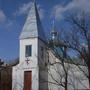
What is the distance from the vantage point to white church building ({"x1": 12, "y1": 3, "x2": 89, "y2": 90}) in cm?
3725

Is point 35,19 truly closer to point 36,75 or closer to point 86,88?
point 36,75

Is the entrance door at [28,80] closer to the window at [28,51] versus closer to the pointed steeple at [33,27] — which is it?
the window at [28,51]

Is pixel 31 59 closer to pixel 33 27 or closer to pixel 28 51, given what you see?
pixel 28 51

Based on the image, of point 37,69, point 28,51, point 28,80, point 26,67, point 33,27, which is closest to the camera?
point 37,69

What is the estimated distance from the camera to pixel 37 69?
37250mm

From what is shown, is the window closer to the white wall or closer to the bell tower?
the bell tower

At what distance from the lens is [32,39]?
3859cm

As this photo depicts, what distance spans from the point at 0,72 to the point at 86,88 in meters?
16.3

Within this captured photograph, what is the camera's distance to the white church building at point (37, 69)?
3725 centimetres

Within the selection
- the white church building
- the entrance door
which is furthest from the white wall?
the entrance door

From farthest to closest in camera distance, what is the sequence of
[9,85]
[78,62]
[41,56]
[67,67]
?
[9,85]
[41,56]
[67,67]
[78,62]

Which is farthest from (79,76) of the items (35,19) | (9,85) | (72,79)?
(9,85)

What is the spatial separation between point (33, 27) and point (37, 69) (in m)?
6.08

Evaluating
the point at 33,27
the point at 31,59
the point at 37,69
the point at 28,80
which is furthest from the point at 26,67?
the point at 33,27
